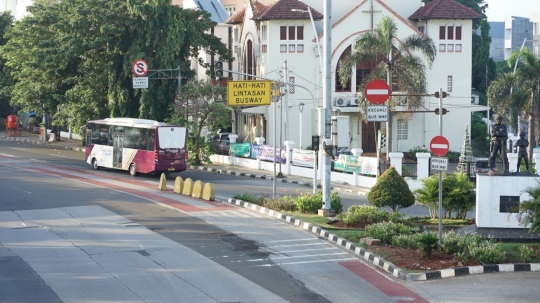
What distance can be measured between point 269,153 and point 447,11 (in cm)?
1813

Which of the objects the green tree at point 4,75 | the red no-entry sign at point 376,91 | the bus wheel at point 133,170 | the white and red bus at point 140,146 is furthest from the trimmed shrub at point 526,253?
the green tree at point 4,75

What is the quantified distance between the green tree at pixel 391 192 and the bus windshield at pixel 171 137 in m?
15.6

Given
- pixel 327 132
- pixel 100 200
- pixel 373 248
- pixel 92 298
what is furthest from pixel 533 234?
pixel 100 200

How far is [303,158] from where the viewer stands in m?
41.7

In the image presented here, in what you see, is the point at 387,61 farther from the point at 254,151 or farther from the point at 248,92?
the point at 248,92

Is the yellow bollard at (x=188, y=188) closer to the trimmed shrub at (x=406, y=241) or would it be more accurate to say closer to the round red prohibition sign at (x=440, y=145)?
the trimmed shrub at (x=406, y=241)

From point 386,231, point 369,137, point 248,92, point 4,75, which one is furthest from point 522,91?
point 4,75

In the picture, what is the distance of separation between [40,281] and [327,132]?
36.7 feet

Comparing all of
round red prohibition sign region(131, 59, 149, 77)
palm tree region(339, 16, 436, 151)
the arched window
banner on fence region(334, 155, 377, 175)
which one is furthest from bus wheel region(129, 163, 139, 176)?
the arched window

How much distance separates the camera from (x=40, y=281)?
16344 millimetres

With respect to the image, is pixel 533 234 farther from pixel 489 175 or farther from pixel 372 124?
pixel 372 124

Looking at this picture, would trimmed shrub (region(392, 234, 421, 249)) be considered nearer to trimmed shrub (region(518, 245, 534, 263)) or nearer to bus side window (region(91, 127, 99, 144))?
trimmed shrub (region(518, 245, 534, 263))

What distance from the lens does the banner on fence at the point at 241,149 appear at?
151 feet

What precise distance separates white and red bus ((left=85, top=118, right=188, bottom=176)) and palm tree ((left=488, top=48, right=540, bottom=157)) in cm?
1801
